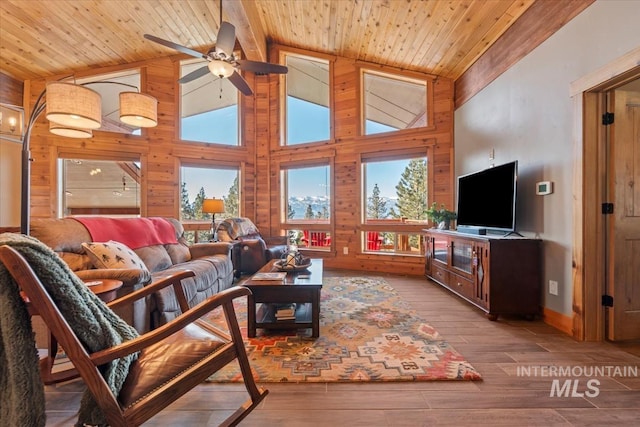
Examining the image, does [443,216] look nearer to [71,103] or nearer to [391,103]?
[391,103]

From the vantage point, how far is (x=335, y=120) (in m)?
5.07

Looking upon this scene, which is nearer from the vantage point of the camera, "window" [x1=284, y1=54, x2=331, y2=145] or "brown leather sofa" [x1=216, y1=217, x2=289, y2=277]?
"brown leather sofa" [x1=216, y1=217, x2=289, y2=277]

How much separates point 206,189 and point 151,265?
281cm

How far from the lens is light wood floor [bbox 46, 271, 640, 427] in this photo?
1394 mm

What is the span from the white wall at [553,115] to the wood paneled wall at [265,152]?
1270 millimetres

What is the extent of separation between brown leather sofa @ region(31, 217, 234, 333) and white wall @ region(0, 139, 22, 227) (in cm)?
287

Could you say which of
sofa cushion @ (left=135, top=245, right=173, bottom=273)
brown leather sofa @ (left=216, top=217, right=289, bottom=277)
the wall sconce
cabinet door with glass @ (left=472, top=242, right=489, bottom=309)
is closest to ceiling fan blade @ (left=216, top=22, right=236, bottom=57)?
sofa cushion @ (left=135, top=245, right=173, bottom=273)

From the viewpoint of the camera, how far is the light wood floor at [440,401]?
1.39 m

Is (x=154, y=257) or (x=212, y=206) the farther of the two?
(x=212, y=206)

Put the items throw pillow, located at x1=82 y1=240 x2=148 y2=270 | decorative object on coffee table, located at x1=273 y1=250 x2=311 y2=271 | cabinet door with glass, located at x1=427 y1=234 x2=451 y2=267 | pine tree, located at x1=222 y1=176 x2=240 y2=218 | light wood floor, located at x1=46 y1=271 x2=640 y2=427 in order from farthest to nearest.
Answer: pine tree, located at x1=222 y1=176 x2=240 y2=218 < cabinet door with glass, located at x1=427 y1=234 x2=451 y2=267 < decorative object on coffee table, located at x1=273 y1=250 x2=311 y2=271 < throw pillow, located at x1=82 y1=240 x2=148 y2=270 < light wood floor, located at x1=46 y1=271 x2=640 y2=427

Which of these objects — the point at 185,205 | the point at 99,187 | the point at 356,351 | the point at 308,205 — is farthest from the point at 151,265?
the point at 99,187

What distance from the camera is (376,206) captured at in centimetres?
490

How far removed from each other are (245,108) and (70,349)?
5318 mm

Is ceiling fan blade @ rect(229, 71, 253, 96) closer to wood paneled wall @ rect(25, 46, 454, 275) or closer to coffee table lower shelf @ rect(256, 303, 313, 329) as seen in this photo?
wood paneled wall @ rect(25, 46, 454, 275)
